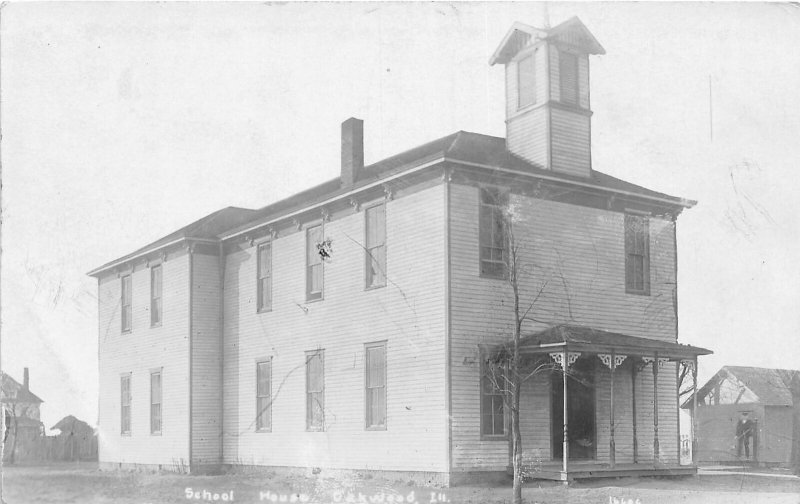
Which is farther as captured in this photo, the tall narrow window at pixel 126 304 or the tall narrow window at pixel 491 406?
the tall narrow window at pixel 126 304

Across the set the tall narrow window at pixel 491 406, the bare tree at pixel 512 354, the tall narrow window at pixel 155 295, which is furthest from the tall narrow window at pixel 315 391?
the tall narrow window at pixel 155 295

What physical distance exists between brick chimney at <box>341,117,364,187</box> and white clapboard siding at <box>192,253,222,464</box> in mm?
6366

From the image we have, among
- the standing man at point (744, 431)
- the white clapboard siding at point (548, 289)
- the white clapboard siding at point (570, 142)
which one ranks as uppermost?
the white clapboard siding at point (570, 142)

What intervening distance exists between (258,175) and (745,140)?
10.3 metres

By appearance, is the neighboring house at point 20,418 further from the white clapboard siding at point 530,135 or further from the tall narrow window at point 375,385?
the white clapboard siding at point 530,135

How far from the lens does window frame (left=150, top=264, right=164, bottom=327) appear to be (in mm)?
30594

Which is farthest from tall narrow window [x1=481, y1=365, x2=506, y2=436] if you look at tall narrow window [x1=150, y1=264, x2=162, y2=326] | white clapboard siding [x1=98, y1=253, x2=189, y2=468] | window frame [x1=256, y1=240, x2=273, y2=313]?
tall narrow window [x1=150, y1=264, x2=162, y2=326]

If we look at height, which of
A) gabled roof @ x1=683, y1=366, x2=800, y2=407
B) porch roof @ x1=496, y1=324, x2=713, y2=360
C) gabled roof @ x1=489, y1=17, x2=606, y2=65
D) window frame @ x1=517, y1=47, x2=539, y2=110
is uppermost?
gabled roof @ x1=489, y1=17, x2=606, y2=65

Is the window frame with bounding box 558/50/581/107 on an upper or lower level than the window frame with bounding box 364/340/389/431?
upper

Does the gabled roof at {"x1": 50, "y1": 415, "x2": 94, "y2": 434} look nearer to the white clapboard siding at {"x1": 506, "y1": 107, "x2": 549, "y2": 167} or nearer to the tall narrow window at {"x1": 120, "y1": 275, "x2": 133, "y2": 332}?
the tall narrow window at {"x1": 120, "y1": 275, "x2": 133, "y2": 332}

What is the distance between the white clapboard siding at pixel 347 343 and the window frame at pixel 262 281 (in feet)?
0.61

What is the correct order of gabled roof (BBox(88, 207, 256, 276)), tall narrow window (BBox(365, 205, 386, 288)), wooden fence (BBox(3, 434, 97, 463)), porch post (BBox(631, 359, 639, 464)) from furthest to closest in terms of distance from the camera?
gabled roof (BBox(88, 207, 256, 276)) → tall narrow window (BBox(365, 205, 386, 288)) → wooden fence (BBox(3, 434, 97, 463)) → porch post (BBox(631, 359, 639, 464))

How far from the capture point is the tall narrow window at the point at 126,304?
31.9 metres

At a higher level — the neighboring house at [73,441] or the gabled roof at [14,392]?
the gabled roof at [14,392]
